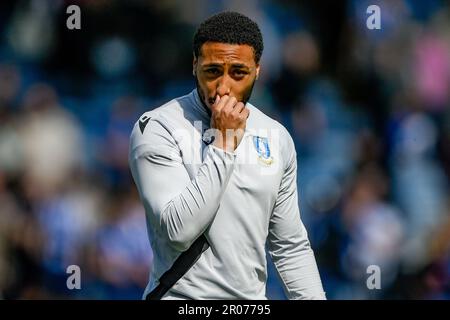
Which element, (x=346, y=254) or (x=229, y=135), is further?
(x=346, y=254)

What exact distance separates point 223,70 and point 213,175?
391 mm

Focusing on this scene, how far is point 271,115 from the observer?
17.8 ft

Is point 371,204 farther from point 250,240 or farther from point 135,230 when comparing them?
point 250,240

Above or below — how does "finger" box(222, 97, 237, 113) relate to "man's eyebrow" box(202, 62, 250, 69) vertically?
below

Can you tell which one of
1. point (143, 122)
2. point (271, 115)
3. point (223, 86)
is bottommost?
point (271, 115)

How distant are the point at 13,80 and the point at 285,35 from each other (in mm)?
1729

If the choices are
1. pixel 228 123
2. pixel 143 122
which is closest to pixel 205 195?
pixel 228 123

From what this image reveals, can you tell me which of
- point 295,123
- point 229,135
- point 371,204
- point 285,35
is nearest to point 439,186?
point 371,204

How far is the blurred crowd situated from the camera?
204 inches

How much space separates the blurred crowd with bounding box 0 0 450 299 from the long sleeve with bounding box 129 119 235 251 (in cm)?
238

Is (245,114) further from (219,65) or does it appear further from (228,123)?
(219,65)

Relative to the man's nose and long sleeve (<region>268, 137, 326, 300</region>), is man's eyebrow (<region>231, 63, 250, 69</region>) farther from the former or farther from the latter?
long sleeve (<region>268, 137, 326, 300</region>)

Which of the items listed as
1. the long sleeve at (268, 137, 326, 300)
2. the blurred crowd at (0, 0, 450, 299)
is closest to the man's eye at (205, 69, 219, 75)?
the long sleeve at (268, 137, 326, 300)
